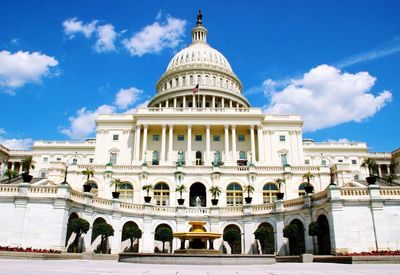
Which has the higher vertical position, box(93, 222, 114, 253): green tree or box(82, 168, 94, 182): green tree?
box(82, 168, 94, 182): green tree

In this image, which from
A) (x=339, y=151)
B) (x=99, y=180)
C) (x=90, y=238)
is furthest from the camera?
(x=339, y=151)

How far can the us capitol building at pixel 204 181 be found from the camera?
1264 inches

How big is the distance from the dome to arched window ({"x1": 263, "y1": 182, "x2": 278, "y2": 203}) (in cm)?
6979

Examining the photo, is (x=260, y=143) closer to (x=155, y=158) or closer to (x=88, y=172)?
(x=155, y=158)

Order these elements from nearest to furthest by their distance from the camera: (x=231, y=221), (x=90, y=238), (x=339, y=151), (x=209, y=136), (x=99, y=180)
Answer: (x=90, y=238) < (x=231, y=221) < (x=99, y=180) < (x=209, y=136) < (x=339, y=151)

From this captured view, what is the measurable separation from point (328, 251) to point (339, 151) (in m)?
79.3

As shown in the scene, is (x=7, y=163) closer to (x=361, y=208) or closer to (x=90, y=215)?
(x=90, y=215)

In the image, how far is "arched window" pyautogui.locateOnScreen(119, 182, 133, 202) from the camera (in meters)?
54.8

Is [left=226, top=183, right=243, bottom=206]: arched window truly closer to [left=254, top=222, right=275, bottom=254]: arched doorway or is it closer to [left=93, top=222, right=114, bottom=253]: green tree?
[left=254, top=222, right=275, bottom=254]: arched doorway

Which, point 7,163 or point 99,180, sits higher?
point 7,163

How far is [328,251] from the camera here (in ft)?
109

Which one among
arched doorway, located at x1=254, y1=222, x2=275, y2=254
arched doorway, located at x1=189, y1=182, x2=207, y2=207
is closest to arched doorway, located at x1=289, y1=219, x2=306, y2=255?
arched doorway, located at x1=254, y1=222, x2=275, y2=254

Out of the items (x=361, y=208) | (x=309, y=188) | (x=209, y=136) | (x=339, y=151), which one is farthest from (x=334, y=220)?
(x=339, y=151)

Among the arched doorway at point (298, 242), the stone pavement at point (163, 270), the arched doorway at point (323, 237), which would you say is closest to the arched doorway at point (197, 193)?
the arched doorway at point (298, 242)
